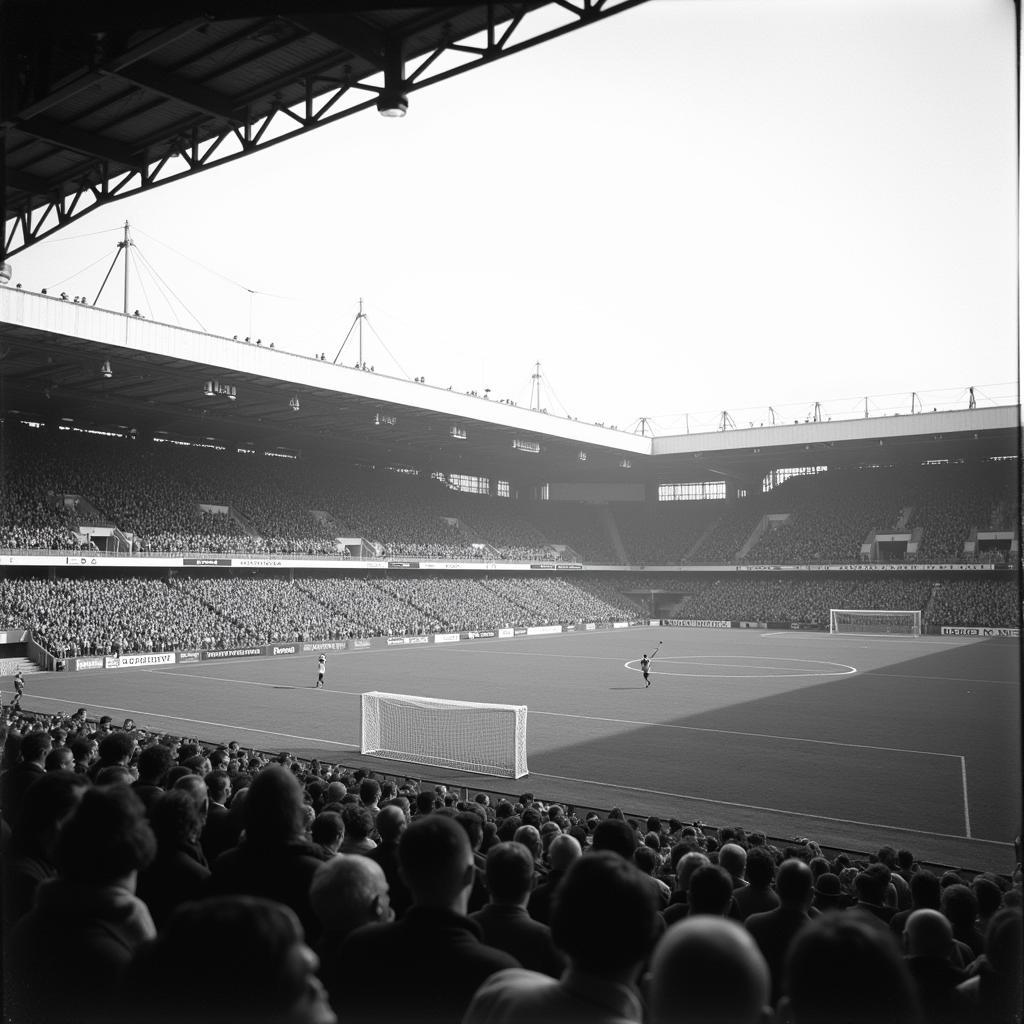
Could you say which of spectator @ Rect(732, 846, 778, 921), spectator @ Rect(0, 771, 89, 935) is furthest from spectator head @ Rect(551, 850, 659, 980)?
spectator @ Rect(732, 846, 778, 921)

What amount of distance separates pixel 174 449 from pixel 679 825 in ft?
182

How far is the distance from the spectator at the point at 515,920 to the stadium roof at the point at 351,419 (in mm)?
24314

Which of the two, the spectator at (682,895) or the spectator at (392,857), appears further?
the spectator at (682,895)

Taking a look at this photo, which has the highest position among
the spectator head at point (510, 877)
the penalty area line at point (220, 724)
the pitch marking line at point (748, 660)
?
the spectator head at point (510, 877)

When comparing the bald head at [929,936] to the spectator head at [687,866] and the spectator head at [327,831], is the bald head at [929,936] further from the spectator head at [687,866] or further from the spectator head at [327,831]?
the spectator head at [327,831]

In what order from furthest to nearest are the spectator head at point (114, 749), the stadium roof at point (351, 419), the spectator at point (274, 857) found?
the stadium roof at point (351, 419) → the spectator head at point (114, 749) → the spectator at point (274, 857)

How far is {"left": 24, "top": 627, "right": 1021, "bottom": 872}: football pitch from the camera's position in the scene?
56.5ft

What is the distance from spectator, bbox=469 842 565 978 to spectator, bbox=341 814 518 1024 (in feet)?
2.39

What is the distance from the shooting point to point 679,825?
496 inches

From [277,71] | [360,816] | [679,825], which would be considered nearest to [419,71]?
[277,71]

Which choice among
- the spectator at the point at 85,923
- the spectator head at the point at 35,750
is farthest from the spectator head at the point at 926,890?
the spectator head at the point at 35,750

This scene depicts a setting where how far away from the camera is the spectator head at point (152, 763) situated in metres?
7.19

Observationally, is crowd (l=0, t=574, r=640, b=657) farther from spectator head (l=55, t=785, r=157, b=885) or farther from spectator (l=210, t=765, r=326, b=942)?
spectator head (l=55, t=785, r=157, b=885)

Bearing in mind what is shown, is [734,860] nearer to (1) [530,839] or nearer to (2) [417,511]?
(1) [530,839]
